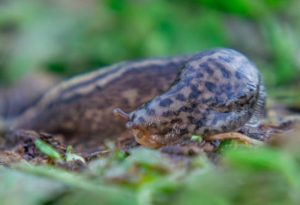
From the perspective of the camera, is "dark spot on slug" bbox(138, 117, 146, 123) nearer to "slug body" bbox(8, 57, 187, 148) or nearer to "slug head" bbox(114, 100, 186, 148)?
"slug head" bbox(114, 100, 186, 148)

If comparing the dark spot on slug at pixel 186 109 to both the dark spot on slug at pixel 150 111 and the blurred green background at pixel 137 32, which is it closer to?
the dark spot on slug at pixel 150 111

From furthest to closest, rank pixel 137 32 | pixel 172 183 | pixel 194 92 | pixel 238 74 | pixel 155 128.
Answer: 1. pixel 137 32
2. pixel 238 74
3. pixel 194 92
4. pixel 155 128
5. pixel 172 183

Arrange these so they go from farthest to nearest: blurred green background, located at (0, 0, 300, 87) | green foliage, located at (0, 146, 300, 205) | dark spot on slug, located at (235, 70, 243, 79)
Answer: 1. blurred green background, located at (0, 0, 300, 87)
2. dark spot on slug, located at (235, 70, 243, 79)
3. green foliage, located at (0, 146, 300, 205)

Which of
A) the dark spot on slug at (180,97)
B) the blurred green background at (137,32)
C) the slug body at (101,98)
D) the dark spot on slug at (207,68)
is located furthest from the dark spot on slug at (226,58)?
the blurred green background at (137,32)

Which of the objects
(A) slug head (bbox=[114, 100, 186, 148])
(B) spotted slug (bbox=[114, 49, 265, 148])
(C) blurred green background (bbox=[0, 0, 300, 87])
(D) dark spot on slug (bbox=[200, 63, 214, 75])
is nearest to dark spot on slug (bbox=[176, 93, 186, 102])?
(B) spotted slug (bbox=[114, 49, 265, 148])

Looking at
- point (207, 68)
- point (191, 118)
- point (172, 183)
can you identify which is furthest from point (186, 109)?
point (172, 183)

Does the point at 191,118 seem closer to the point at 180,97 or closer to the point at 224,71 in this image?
the point at 180,97

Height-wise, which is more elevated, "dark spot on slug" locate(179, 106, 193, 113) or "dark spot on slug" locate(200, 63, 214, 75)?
"dark spot on slug" locate(200, 63, 214, 75)
